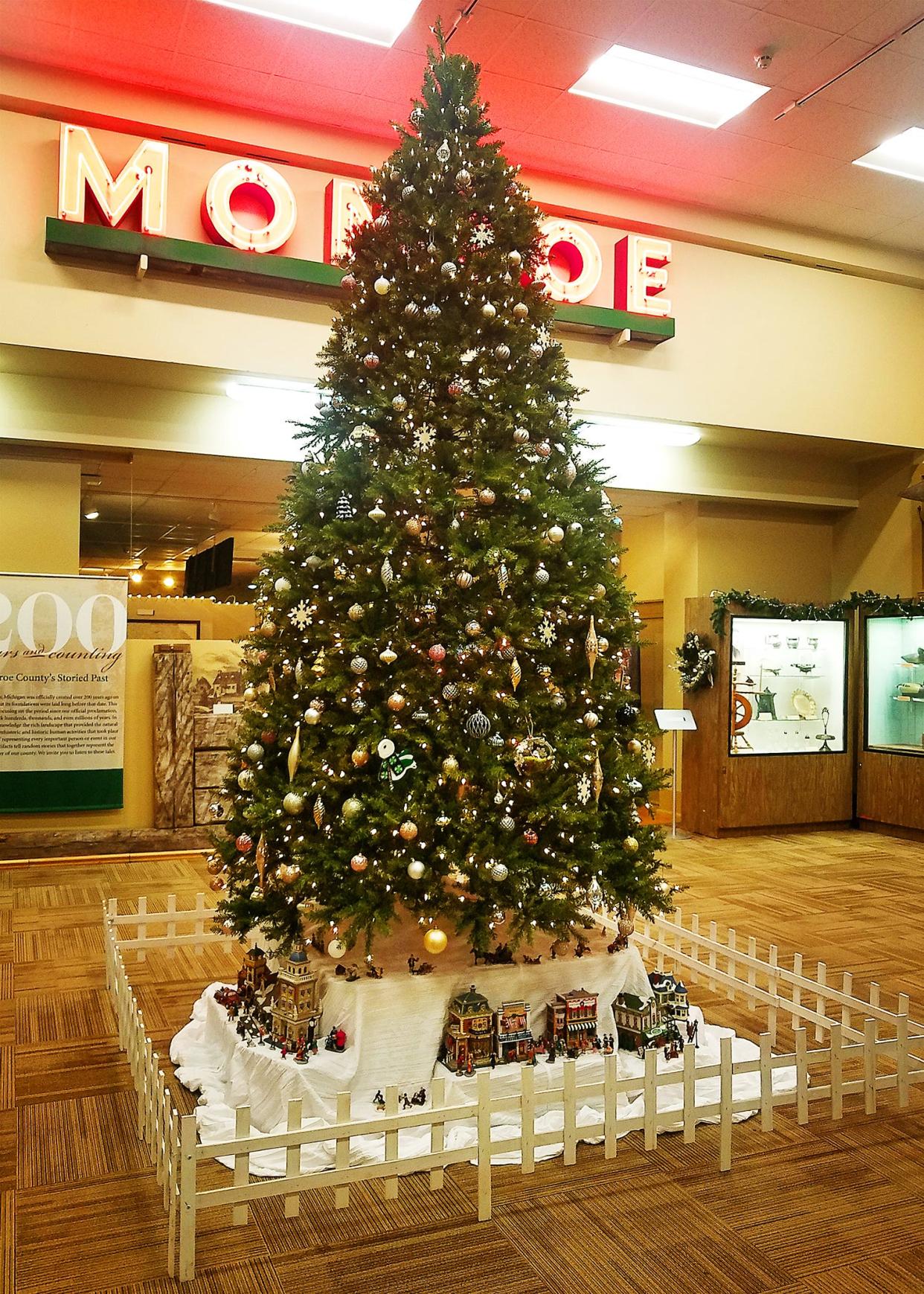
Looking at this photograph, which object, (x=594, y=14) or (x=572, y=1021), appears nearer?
(x=572, y=1021)

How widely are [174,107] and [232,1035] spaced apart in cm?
564

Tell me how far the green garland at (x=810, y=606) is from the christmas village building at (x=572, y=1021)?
5663 millimetres

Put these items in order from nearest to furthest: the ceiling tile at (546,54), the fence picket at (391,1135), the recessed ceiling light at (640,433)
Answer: the fence picket at (391,1135)
the ceiling tile at (546,54)
the recessed ceiling light at (640,433)

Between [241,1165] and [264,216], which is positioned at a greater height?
[264,216]

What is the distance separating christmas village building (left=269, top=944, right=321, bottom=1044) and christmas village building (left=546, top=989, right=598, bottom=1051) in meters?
0.75

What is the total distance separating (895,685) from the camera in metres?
8.76

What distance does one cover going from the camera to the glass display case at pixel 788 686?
8570 millimetres

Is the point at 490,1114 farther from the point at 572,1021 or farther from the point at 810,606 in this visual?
the point at 810,606

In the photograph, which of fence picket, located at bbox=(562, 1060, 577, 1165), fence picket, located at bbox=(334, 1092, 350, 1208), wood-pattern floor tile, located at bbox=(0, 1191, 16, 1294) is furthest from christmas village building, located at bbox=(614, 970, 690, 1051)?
wood-pattern floor tile, located at bbox=(0, 1191, 16, 1294)

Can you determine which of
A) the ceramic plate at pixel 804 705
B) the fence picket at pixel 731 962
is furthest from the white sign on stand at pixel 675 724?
the fence picket at pixel 731 962

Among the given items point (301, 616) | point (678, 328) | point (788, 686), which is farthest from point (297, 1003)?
point (788, 686)

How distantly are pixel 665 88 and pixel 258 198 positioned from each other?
2691mm

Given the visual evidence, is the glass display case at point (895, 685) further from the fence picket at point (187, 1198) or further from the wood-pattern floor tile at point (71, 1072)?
the fence picket at point (187, 1198)

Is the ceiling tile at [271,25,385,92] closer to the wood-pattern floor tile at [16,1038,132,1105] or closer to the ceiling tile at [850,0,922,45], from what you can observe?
the ceiling tile at [850,0,922,45]
